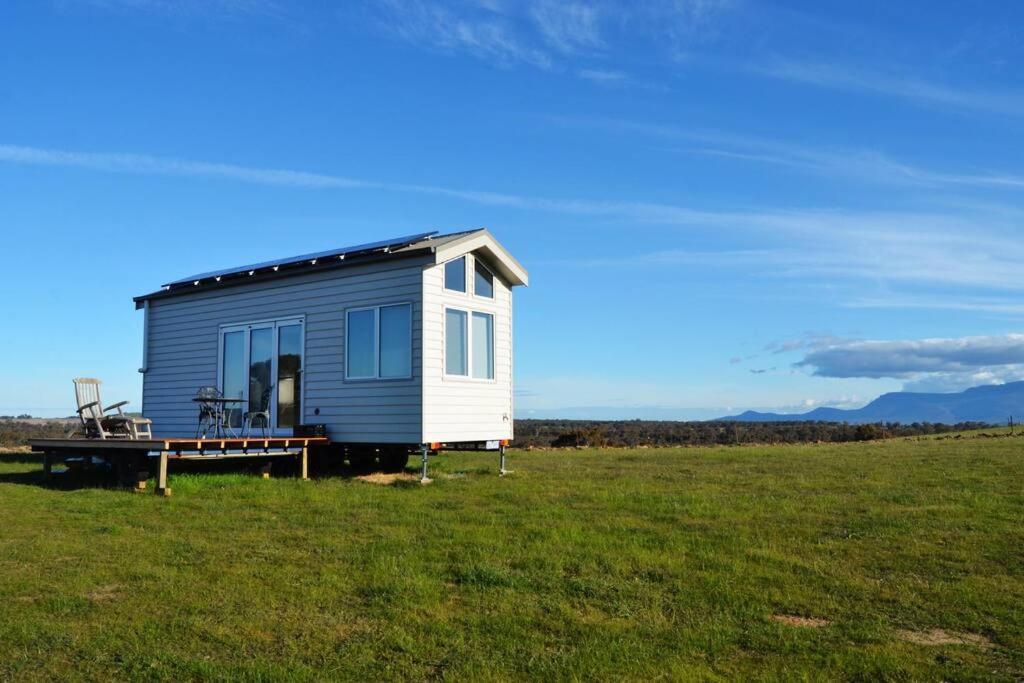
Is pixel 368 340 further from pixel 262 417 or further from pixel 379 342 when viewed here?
pixel 262 417

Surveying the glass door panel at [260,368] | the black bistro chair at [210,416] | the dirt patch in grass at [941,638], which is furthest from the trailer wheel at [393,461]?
the dirt patch in grass at [941,638]

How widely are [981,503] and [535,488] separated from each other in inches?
230

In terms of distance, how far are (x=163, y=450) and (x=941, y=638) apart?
9.92 metres

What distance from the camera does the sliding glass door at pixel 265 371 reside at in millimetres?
15336

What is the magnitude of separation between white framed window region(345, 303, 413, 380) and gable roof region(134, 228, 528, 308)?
87cm

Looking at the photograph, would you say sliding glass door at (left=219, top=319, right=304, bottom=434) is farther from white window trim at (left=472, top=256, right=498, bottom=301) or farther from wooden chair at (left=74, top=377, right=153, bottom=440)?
white window trim at (left=472, top=256, right=498, bottom=301)

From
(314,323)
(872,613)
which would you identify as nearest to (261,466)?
(314,323)

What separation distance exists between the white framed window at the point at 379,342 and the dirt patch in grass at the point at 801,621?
8.44m

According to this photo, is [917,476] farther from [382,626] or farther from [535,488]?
[382,626]

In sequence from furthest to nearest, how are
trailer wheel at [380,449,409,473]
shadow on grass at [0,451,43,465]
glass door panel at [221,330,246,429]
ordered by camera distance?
1. shadow on grass at [0,451,43,465]
2. glass door panel at [221,330,246,429]
3. trailer wheel at [380,449,409,473]

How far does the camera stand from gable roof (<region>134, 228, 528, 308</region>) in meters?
13.9

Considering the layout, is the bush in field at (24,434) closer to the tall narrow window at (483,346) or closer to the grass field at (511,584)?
the tall narrow window at (483,346)

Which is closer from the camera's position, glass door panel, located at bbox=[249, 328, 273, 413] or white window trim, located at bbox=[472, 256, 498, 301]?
white window trim, located at bbox=[472, 256, 498, 301]

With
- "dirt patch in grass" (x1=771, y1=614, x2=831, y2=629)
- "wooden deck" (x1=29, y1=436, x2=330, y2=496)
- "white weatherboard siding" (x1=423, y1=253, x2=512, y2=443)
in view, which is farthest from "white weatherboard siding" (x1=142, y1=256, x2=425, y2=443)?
"dirt patch in grass" (x1=771, y1=614, x2=831, y2=629)
